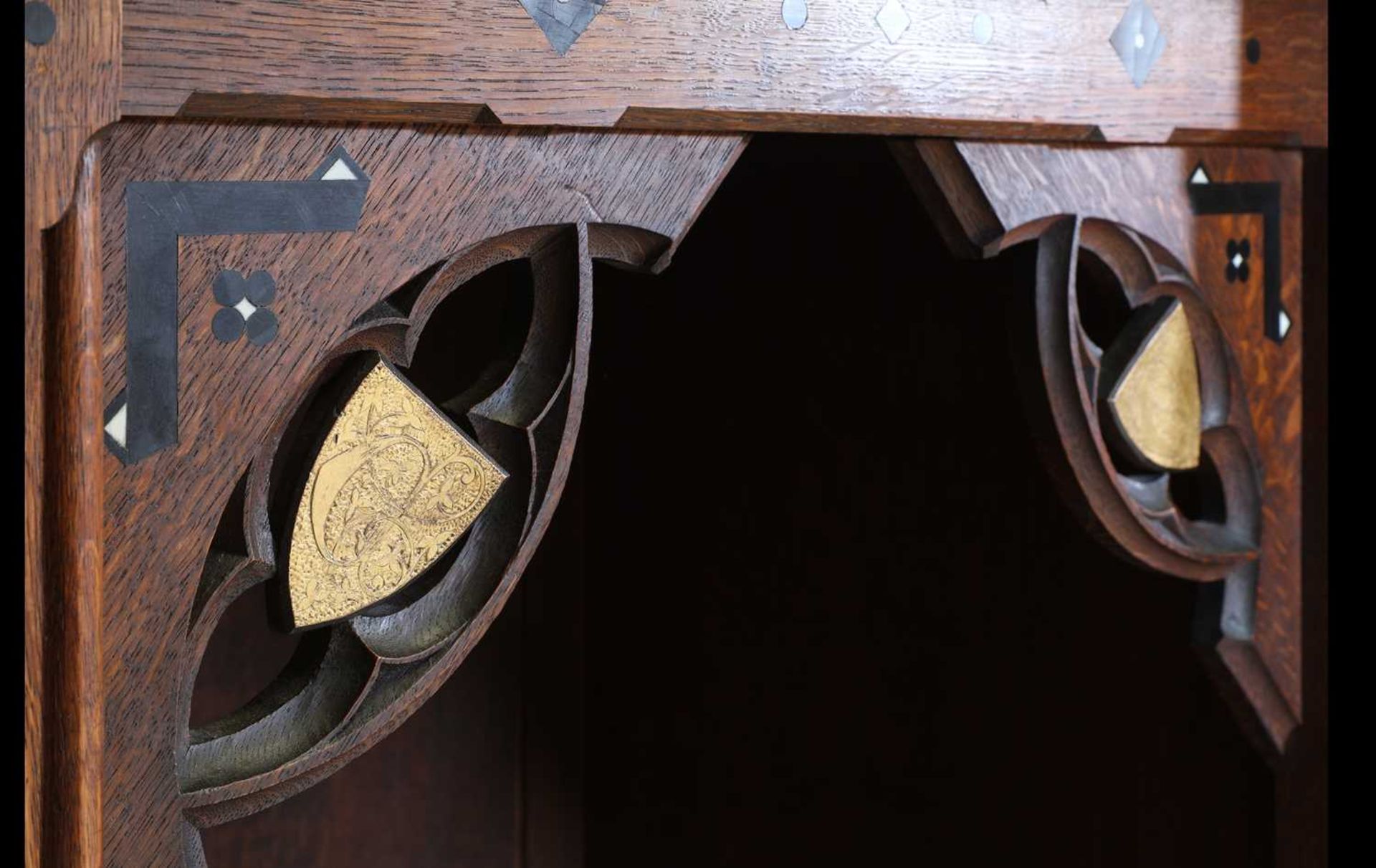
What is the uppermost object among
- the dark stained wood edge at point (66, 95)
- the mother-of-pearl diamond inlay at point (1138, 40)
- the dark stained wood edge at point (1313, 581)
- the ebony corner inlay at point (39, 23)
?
the mother-of-pearl diamond inlay at point (1138, 40)

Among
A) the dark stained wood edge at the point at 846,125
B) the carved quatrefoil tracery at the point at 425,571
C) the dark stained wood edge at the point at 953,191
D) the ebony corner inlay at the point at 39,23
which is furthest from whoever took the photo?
the dark stained wood edge at the point at 953,191

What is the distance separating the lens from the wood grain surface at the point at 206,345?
0.90 meters

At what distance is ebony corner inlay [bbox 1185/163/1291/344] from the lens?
1350mm

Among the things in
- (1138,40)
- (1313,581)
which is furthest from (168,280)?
(1313,581)

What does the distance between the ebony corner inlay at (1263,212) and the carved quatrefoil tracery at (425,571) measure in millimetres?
478

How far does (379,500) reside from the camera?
1.00 meters

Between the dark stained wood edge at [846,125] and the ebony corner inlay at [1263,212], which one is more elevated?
the dark stained wood edge at [846,125]

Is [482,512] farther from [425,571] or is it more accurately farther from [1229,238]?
[1229,238]

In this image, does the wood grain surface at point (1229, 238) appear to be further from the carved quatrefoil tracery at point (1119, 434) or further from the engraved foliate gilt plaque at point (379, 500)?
the engraved foliate gilt plaque at point (379, 500)

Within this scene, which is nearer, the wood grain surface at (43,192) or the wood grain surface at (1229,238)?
the wood grain surface at (43,192)

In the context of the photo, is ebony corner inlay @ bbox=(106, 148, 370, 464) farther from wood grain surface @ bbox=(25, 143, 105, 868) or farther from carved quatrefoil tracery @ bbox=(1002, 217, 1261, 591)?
carved quatrefoil tracery @ bbox=(1002, 217, 1261, 591)

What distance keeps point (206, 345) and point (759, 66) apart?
1.26 ft

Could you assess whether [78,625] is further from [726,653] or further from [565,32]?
[726,653]

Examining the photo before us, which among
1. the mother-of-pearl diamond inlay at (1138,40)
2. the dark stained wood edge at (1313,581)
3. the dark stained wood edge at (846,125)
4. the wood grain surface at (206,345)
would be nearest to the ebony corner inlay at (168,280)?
the wood grain surface at (206,345)
